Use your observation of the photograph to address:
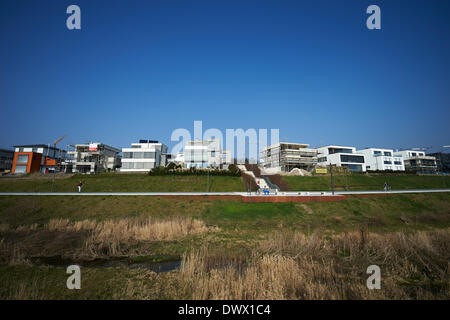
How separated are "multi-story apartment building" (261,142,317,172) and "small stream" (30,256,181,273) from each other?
69.0m

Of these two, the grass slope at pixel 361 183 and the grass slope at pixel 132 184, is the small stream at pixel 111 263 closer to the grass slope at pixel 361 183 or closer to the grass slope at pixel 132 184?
the grass slope at pixel 132 184

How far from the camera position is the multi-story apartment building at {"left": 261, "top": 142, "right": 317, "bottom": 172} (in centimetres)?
8083

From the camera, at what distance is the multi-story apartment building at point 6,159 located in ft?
268

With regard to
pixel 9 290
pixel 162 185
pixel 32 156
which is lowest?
pixel 9 290

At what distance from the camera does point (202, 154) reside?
68438 mm

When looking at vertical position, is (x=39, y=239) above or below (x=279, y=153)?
below

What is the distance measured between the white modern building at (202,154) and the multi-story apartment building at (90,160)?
34977 millimetres

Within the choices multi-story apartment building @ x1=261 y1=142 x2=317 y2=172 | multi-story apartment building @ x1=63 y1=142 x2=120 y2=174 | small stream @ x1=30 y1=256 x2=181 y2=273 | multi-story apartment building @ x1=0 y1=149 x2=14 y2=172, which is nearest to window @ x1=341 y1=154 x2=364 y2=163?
multi-story apartment building @ x1=261 y1=142 x2=317 y2=172

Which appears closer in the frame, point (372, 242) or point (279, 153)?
point (372, 242)

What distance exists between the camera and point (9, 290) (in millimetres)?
A: 8109
